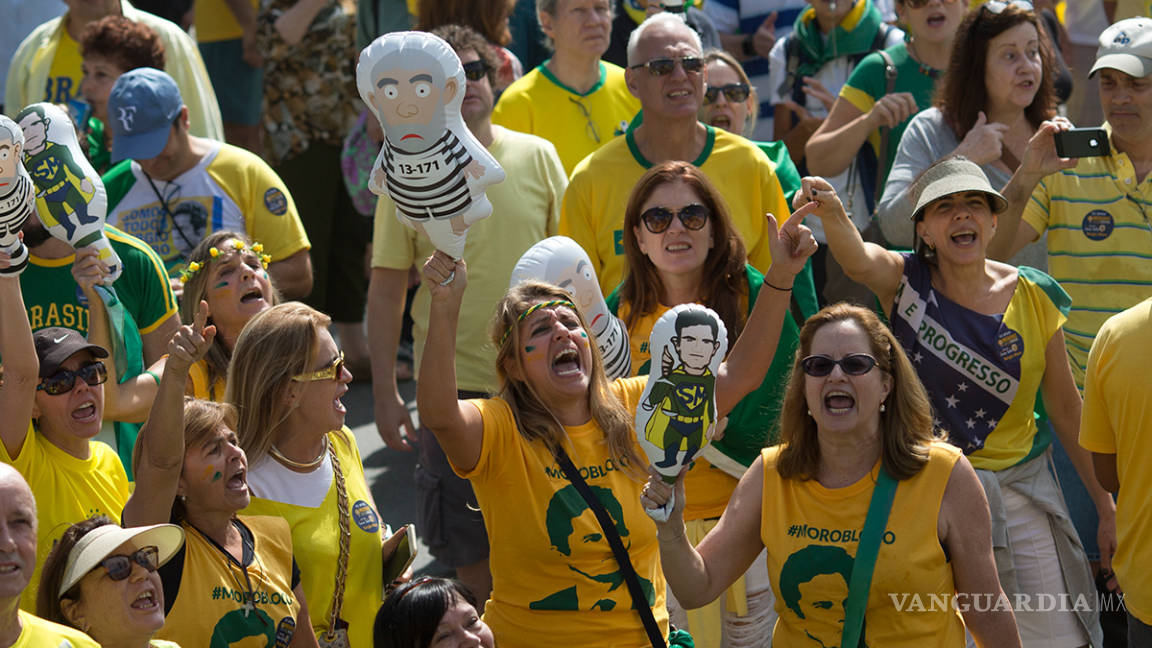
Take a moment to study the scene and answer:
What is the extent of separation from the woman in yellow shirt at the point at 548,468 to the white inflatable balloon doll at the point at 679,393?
44 centimetres

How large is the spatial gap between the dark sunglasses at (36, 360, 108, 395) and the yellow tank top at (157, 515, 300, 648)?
24.0 inches

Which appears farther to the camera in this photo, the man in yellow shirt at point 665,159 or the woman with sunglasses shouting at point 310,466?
the man in yellow shirt at point 665,159

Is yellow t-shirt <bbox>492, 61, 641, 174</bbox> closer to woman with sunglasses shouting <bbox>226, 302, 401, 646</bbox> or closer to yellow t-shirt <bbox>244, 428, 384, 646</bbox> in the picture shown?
woman with sunglasses shouting <bbox>226, 302, 401, 646</bbox>

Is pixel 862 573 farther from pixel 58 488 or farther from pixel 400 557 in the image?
pixel 58 488

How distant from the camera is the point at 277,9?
7801mm

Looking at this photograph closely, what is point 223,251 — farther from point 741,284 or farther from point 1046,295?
point 1046,295

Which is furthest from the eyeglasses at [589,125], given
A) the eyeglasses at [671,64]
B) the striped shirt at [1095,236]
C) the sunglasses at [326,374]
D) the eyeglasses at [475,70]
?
the sunglasses at [326,374]

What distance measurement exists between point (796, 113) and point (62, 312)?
363cm

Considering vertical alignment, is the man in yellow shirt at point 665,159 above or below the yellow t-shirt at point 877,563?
above

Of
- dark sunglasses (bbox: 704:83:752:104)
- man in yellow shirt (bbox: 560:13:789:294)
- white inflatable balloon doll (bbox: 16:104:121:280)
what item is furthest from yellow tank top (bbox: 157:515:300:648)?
dark sunglasses (bbox: 704:83:752:104)

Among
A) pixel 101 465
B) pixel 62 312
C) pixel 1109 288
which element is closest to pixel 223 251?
pixel 62 312

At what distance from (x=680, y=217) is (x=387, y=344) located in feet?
4.68

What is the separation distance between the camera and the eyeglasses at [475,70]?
5383 millimetres

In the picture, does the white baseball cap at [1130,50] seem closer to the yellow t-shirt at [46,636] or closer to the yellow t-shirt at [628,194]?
the yellow t-shirt at [628,194]
